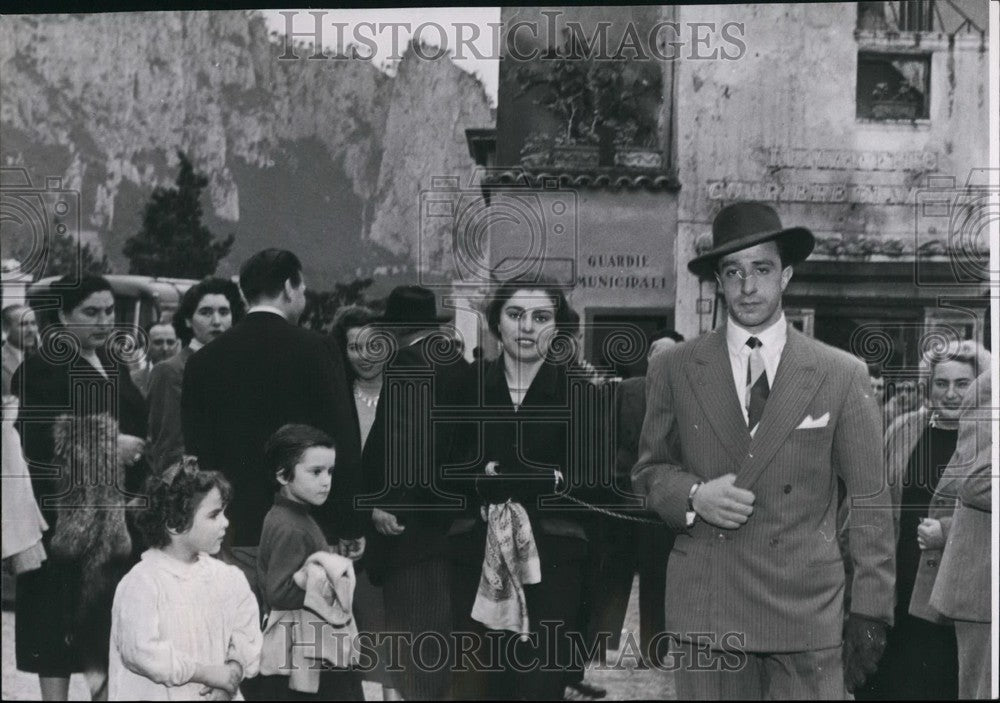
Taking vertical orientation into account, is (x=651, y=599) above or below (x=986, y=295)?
below

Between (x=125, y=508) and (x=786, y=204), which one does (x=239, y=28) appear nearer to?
(x=125, y=508)

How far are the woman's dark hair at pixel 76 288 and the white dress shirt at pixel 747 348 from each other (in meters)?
2.54

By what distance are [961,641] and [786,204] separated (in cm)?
191

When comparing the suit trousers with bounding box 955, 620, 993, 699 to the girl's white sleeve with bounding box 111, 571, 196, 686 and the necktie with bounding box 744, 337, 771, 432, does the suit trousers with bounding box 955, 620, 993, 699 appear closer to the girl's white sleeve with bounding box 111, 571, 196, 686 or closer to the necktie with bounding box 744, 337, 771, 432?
the necktie with bounding box 744, 337, 771, 432

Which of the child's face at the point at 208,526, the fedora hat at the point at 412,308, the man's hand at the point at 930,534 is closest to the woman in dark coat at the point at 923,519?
the man's hand at the point at 930,534

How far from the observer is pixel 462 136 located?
465 centimetres

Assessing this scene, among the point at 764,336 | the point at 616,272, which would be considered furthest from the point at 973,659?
the point at 616,272

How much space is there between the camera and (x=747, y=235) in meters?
4.49

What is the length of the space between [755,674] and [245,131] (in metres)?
3.00

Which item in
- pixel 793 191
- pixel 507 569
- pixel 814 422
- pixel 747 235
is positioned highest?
pixel 793 191

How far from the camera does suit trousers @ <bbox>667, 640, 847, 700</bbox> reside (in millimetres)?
4391

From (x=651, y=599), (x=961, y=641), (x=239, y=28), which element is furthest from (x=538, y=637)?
(x=239, y=28)

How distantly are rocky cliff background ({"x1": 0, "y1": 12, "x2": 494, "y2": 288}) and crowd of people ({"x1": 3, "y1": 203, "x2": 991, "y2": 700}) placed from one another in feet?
0.73

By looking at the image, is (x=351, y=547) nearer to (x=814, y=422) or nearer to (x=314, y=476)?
(x=314, y=476)
